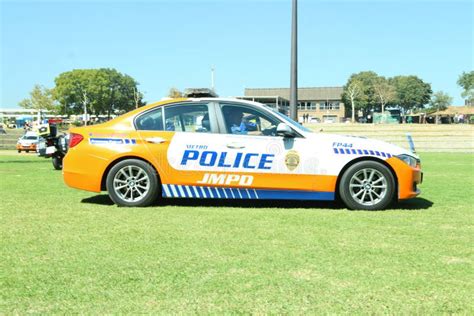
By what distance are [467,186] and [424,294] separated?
254 inches

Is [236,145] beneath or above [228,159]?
above

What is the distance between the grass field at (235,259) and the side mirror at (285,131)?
3.37ft

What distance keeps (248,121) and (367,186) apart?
72.8 inches

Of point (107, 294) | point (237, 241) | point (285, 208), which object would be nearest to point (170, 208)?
point (285, 208)

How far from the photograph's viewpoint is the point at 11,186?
8883 mm

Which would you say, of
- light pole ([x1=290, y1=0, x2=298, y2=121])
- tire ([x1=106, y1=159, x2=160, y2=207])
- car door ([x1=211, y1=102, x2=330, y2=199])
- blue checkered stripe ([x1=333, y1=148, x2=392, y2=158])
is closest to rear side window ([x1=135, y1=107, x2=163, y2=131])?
tire ([x1=106, y1=159, x2=160, y2=207])

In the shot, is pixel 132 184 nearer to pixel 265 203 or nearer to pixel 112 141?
pixel 112 141

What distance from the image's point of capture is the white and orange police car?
21.2 feet

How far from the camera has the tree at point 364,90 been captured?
10438 cm

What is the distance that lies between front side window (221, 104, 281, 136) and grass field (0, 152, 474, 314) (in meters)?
1.07

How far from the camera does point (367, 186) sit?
648cm

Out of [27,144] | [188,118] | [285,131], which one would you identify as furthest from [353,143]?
[27,144]

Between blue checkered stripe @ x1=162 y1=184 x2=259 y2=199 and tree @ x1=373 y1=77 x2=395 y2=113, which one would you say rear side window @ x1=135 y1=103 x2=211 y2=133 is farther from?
tree @ x1=373 y1=77 x2=395 y2=113

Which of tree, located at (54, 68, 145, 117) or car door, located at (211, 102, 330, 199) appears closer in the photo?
car door, located at (211, 102, 330, 199)
